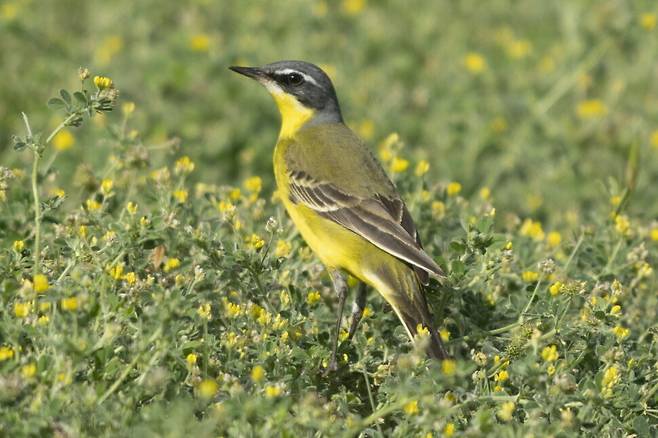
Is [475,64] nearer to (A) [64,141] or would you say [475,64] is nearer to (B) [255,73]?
(B) [255,73]

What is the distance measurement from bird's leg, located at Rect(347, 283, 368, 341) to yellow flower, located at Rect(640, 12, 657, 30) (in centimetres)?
522

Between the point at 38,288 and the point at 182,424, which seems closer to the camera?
the point at 182,424

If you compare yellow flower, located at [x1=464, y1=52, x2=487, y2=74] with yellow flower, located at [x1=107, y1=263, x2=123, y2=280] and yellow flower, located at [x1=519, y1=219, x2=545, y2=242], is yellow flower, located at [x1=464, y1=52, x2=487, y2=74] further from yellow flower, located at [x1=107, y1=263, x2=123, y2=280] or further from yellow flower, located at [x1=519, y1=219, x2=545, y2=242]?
yellow flower, located at [x1=107, y1=263, x2=123, y2=280]

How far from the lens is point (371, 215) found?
606 cm

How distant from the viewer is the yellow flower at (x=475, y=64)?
1065cm

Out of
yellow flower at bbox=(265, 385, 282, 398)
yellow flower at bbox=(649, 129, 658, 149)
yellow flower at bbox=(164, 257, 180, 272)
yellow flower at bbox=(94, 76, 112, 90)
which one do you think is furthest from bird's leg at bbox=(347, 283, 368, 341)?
yellow flower at bbox=(649, 129, 658, 149)

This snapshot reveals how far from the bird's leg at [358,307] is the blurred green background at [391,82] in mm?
2480

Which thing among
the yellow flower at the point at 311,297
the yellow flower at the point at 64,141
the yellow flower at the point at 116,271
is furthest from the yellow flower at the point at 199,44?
the yellow flower at the point at 116,271

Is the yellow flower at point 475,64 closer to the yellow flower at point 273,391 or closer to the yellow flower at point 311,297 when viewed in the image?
the yellow flower at point 311,297

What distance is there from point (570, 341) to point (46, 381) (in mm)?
2582

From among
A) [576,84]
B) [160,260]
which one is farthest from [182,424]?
[576,84]

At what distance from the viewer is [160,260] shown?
5688mm

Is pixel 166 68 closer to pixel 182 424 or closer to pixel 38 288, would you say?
Answer: pixel 38 288

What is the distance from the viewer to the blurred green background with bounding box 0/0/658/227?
927 centimetres
